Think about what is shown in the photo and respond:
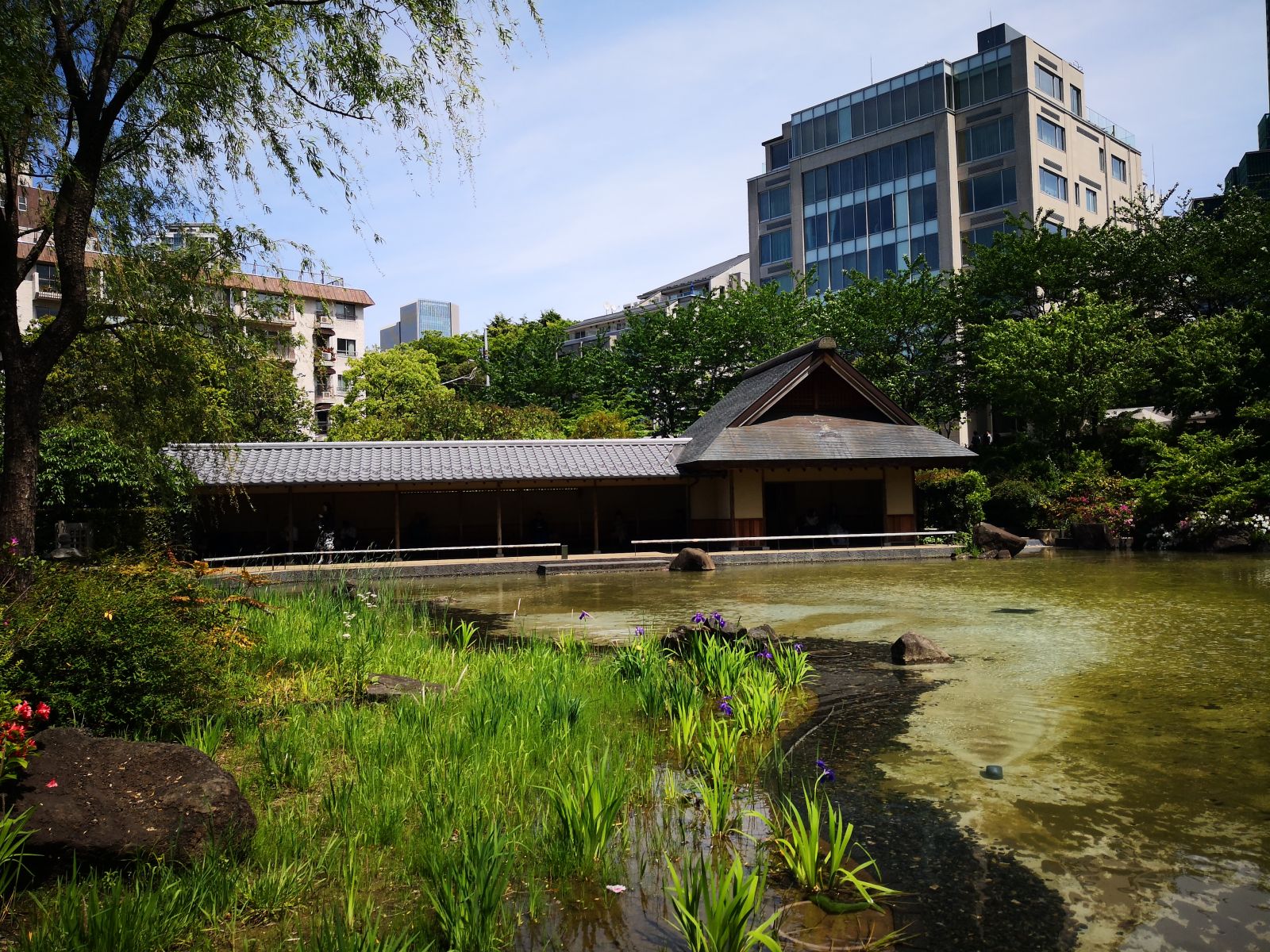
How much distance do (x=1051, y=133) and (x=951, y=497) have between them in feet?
96.7

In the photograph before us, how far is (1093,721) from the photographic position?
6.49 m

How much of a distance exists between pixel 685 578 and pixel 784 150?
144 ft

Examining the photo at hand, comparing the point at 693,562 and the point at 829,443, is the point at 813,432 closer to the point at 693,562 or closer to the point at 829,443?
the point at 829,443

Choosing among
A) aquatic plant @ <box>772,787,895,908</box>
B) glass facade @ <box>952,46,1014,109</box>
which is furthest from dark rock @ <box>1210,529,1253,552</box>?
glass facade @ <box>952,46,1014,109</box>

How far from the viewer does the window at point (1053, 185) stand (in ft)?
147

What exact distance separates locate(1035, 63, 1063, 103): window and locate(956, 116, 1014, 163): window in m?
3.20

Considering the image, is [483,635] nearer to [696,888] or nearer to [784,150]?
[696,888]

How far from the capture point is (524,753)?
495 centimetres

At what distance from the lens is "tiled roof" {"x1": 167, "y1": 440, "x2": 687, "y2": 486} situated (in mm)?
21234

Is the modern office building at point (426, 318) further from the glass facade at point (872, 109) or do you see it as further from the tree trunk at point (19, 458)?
the tree trunk at point (19, 458)

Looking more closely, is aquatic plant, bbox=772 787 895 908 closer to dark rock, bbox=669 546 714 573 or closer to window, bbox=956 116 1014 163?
dark rock, bbox=669 546 714 573

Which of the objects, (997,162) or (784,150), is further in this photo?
(784,150)

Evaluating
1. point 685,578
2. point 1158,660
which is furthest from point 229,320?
point 685,578

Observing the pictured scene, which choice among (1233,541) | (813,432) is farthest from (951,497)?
(1233,541)
